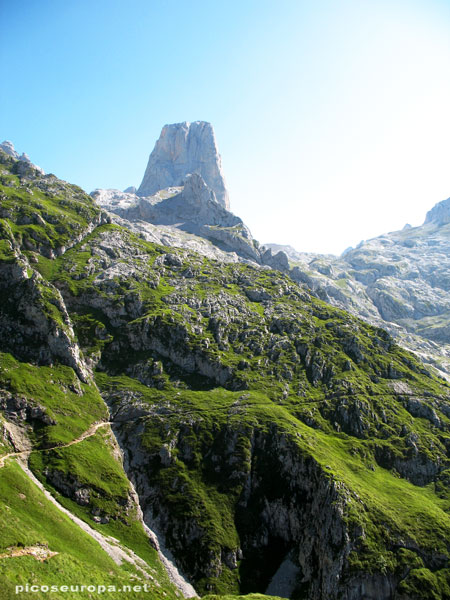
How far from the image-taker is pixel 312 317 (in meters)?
196

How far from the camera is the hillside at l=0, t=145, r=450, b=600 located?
8038 cm

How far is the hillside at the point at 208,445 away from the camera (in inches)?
3164

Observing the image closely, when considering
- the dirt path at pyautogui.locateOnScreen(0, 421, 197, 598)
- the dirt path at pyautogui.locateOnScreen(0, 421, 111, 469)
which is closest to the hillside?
the dirt path at pyautogui.locateOnScreen(0, 421, 111, 469)

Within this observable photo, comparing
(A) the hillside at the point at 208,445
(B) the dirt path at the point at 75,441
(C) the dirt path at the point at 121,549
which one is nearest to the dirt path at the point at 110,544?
(C) the dirt path at the point at 121,549

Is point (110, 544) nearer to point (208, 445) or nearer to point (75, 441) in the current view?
point (75, 441)

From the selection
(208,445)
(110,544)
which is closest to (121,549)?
(110,544)

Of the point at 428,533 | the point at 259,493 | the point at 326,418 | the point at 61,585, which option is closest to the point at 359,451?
the point at 326,418

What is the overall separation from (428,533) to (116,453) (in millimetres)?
84146

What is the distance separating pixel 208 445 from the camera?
113 meters

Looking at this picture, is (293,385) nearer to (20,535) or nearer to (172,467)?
(172,467)

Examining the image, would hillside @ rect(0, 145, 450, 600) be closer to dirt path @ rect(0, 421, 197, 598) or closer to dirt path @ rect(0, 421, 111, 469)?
dirt path @ rect(0, 421, 111, 469)

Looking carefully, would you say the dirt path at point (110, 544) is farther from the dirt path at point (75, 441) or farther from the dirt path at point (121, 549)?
the dirt path at point (75, 441)

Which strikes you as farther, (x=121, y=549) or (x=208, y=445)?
(x=208, y=445)

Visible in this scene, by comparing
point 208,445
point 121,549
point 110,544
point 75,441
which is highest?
point 75,441
